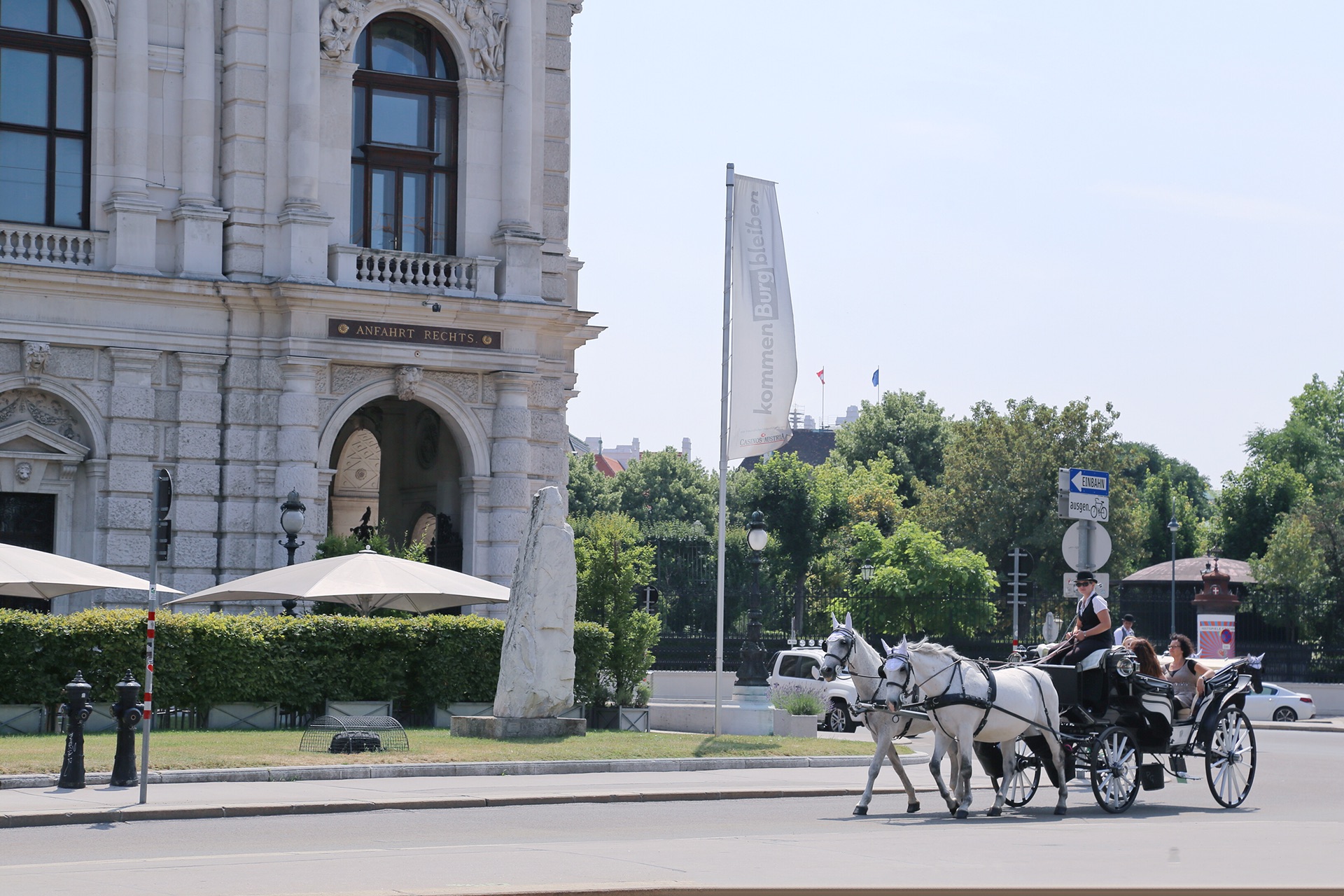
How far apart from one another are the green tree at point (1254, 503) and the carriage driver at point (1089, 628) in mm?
68736

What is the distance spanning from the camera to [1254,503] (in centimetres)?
8638

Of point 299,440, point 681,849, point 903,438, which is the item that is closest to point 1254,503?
point 903,438

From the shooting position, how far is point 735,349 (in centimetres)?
2877

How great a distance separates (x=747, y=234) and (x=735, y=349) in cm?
199

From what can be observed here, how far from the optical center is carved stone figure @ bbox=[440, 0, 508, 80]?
122ft

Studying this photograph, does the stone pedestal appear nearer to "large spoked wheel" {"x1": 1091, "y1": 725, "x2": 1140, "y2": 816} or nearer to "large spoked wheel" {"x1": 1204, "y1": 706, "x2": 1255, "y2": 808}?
"large spoked wheel" {"x1": 1091, "y1": 725, "x2": 1140, "y2": 816}

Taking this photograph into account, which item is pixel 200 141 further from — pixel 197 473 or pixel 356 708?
pixel 356 708

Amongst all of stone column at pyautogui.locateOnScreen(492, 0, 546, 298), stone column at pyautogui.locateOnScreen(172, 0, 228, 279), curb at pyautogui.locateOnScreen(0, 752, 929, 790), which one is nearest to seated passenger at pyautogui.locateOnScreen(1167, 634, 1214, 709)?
curb at pyautogui.locateOnScreen(0, 752, 929, 790)

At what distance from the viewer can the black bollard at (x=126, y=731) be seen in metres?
18.8

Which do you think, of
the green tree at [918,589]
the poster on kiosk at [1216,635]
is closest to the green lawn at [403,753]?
the poster on kiosk at [1216,635]

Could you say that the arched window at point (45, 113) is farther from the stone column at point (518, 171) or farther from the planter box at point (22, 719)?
the planter box at point (22, 719)

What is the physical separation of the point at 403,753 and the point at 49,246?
16190 mm

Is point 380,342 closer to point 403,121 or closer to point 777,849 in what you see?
point 403,121

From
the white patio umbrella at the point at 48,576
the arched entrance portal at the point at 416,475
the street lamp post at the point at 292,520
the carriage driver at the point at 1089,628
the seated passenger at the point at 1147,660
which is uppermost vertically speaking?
the arched entrance portal at the point at 416,475
